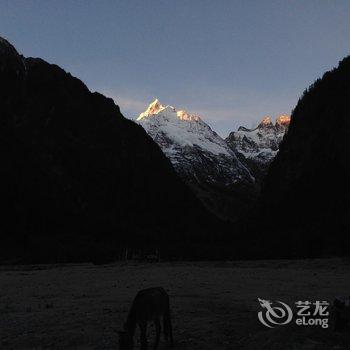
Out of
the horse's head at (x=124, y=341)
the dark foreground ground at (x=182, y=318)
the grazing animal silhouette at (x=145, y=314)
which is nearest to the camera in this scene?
the horse's head at (x=124, y=341)

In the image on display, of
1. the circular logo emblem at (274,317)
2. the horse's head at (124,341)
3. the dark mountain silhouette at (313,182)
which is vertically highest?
the dark mountain silhouette at (313,182)

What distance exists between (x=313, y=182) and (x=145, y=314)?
440ft

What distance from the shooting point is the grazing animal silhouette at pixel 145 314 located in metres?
15.4

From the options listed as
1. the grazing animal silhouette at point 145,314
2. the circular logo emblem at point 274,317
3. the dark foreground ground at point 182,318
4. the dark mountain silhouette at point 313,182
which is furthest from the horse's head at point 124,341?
the dark mountain silhouette at point 313,182

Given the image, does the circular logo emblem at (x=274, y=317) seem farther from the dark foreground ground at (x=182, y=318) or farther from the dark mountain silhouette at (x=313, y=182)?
the dark mountain silhouette at (x=313, y=182)

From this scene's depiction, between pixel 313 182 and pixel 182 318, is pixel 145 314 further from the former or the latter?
pixel 313 182

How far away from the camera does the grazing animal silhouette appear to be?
1535cm

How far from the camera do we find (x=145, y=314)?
16.9 metres

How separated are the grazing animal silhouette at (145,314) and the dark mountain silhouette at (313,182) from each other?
80.7 meters

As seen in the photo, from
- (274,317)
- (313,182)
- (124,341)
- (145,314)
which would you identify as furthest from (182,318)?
(313,182)

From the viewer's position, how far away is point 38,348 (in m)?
18.3

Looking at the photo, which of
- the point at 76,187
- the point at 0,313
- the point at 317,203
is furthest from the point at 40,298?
the point at 76,187

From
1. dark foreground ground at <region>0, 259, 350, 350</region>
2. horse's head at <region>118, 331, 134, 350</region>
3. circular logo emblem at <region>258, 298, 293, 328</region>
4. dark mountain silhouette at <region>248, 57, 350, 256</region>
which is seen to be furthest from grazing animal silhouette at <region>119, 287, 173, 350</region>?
dark mountain silhouette at <region>248, 57, 350, 256</region>

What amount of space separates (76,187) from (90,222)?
1113 inches
